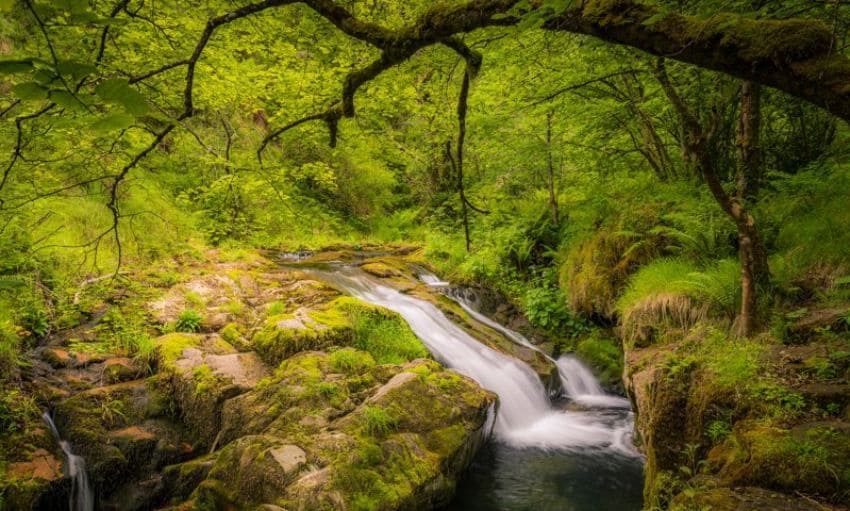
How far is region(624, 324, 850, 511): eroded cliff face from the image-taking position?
2.65 meters

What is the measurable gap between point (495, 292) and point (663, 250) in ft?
14.0

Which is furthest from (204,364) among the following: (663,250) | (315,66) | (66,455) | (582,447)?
(663,250)

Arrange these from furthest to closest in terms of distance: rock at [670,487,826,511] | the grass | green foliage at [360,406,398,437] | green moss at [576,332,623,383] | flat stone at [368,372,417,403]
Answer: green moss at [576,332,623,383] → flat stone at [368,372,417,403] → the grass → green foliage at [360,406,398,437] → rock at [670,487,826,511]

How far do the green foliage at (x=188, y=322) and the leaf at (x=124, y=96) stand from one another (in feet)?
20.6

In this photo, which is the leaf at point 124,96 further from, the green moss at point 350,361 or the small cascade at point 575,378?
the small cascade at point 575,378

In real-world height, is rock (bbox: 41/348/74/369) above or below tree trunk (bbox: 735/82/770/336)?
below

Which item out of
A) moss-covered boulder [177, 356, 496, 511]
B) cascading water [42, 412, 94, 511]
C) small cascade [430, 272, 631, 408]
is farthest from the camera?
small cascade [430, 272, 631, 408]

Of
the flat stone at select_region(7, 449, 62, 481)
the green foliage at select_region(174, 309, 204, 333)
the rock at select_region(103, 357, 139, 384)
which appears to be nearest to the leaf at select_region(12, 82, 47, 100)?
the flat stone at select_region(7, 449, 62, 481)

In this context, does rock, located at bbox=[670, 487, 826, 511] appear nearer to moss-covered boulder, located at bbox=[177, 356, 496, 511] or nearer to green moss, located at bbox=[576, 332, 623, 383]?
moss-covered boulder, located at bbox=[177, 356, 496, 511]

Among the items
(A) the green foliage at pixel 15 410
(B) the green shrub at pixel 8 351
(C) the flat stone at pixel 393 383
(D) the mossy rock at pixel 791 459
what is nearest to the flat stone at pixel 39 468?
(A) the green foliage at pixel 15 410

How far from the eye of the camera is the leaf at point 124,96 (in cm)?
83

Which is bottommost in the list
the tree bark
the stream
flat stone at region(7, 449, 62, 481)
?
the stream

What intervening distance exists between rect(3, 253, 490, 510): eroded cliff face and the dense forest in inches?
1.2

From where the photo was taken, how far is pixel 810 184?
536 centimetres
